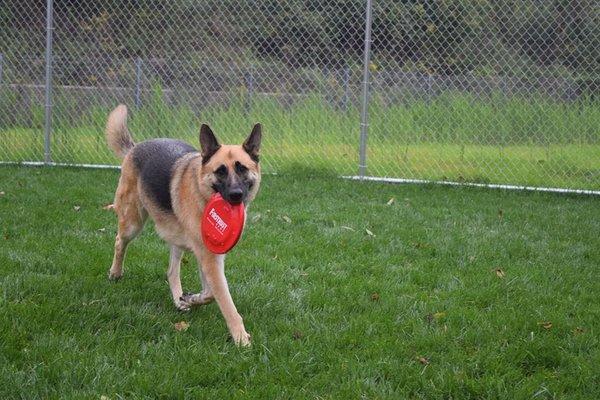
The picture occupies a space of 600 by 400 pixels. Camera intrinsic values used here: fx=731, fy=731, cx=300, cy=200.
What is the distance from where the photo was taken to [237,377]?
3.16 m

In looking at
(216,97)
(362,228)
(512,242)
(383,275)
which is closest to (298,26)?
(216,97)

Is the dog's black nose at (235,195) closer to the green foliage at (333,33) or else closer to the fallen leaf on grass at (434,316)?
the fallen leaf on grass at (434,316)

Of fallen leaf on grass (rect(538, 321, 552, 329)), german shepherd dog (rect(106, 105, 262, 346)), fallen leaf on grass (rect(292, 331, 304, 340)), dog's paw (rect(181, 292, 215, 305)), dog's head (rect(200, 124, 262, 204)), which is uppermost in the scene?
dog's head (rect(200, 124, 262, 204))

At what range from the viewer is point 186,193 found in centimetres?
418

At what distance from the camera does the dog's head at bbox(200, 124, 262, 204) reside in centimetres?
386

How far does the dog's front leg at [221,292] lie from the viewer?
11.9 feet

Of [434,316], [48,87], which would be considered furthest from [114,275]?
[48,87]

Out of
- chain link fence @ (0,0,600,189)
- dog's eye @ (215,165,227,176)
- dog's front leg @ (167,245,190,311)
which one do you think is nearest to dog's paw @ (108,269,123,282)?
dog's front leg @ (167,245,190,311)

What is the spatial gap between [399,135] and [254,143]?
5.02 metres

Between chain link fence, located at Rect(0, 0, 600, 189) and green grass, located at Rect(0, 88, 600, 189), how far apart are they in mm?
17

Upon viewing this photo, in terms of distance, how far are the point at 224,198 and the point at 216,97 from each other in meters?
5.92

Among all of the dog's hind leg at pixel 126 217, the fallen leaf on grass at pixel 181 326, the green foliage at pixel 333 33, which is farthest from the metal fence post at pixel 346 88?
the fallen leaf on grass at pixel 181 326

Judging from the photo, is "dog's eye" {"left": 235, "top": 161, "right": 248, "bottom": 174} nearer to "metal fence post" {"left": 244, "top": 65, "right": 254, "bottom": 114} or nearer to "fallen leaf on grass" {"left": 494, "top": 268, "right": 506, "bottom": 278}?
"fallen leaf on grass" {"left": 494, "top": 268, "right": 506, "bottom": 278}

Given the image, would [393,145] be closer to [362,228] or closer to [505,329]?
[362,228]
